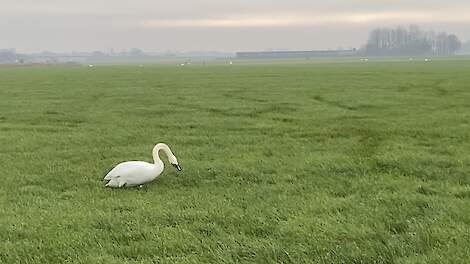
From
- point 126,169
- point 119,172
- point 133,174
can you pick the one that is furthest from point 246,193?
point 119,172

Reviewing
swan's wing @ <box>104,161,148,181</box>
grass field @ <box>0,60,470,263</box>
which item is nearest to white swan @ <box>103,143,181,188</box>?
swan's wing @ <box>104,161,148,181</box>

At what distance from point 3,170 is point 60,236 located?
4.96 metres

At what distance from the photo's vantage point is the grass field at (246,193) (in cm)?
679

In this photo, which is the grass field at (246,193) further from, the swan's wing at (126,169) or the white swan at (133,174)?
the swan's wing at (126,169)

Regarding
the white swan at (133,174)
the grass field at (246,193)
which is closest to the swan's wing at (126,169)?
the white swan at (133,174)

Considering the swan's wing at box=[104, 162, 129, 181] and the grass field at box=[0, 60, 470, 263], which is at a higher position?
the swan's wing at box=[104, 162, 129, 181]

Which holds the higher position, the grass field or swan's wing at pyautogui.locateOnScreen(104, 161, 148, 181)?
swan's wing at pyautogui.locateOnScreen(104, 161, 148, 181)

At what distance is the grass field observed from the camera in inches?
267

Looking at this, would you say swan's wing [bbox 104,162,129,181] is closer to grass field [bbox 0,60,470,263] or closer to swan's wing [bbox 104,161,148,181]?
swan's wing [bbox 104,161,148,181]

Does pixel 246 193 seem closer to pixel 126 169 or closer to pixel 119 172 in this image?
pixel 126 169

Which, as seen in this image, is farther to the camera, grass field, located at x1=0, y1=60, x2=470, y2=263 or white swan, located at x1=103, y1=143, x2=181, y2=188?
white swan, located at x1=103, y1=143, x2=181, y2=188

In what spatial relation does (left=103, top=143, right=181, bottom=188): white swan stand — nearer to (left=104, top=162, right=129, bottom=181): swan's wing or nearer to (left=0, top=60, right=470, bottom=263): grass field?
(left=104, top=162, right=129, bottom=181): swan's wing

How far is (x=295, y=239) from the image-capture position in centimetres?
705

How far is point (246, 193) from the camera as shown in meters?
9.34
